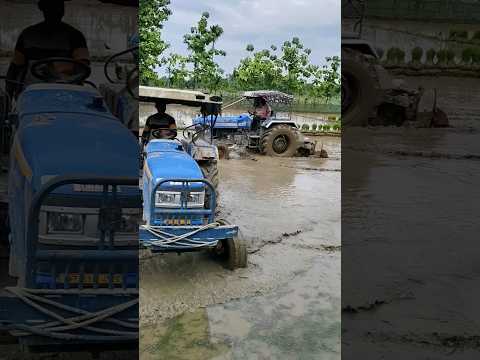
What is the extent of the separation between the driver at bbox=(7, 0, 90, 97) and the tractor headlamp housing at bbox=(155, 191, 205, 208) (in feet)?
4.32

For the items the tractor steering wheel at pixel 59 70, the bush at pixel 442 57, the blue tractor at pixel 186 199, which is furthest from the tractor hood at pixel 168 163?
the bush at pixel 442 57

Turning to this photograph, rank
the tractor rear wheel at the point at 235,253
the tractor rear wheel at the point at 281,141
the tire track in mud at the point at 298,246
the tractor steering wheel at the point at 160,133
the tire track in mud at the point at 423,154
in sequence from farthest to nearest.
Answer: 1. the tractor rear wheel at the point at 281,141
2. the tractor rear wheel at the point at 235,253
3. the tractor steering wheel at the point at 160,133
4. the tire track in mud at the point at 298,246
5. the tire track in mud at the point at 423,154

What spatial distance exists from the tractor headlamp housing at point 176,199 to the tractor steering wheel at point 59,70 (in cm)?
129

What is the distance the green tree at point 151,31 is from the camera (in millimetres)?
1597

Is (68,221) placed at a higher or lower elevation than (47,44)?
lower

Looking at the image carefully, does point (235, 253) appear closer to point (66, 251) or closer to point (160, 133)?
point (160, 133)

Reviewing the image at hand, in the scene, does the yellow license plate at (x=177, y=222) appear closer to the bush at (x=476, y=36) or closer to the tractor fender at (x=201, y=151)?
the tractor fender at (x=201, y=151)

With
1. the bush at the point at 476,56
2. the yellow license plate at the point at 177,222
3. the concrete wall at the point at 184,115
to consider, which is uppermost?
the bush at the point at 476,56

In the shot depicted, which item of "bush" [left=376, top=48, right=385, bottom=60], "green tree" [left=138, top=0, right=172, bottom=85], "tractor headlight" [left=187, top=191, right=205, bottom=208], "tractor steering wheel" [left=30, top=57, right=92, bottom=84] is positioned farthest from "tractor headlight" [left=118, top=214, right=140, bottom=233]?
"tractor headlight" [left=187, top=191, right=205, bottom=208]

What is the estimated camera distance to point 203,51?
176cm

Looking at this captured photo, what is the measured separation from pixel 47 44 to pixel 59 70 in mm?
69

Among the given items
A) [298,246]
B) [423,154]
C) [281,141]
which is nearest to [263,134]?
[281,141]

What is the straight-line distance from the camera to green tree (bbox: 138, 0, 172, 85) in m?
1.60

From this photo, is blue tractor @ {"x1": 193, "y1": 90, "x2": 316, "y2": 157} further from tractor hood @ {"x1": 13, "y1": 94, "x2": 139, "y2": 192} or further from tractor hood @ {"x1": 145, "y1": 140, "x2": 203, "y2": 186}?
tractor hood @ {"x1": 13, "y1": 94, "x2": 139, "y2": 192}
